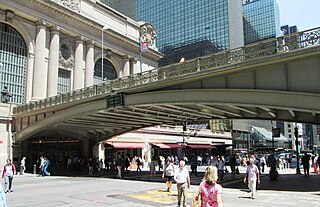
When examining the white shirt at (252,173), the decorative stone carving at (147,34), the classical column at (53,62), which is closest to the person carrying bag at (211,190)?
the white shirt at (252,173)

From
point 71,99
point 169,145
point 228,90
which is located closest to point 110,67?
point 169,145

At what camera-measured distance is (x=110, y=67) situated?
53.5 meters

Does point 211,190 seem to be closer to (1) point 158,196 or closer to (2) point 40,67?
(1) point 158,196

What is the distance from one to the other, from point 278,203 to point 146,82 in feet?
39.0

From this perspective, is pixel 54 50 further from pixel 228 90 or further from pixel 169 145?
Answer: pixel 228 90

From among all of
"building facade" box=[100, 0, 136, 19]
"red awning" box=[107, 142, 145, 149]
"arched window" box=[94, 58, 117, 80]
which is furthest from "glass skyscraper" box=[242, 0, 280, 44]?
"red awning" box=[107, 142, 145, 149]

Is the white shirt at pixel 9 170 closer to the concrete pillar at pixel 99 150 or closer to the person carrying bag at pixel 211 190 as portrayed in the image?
the person carrying bag at pixel 211 190

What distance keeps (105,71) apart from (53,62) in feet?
41.5

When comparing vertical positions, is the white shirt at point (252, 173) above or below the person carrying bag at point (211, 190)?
below

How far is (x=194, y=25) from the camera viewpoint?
101000 millimetres

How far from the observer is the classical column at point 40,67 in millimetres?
38688

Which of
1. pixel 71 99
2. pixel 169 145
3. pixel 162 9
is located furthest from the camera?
pixel 162 9

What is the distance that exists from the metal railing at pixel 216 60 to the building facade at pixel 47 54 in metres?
12.4

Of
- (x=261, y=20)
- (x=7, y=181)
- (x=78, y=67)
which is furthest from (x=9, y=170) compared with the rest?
(x=261, y=20)
